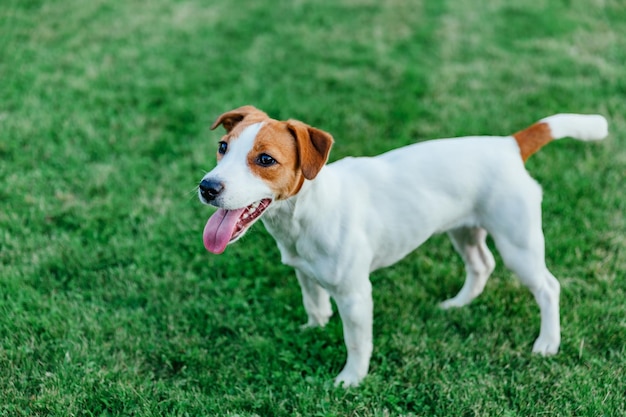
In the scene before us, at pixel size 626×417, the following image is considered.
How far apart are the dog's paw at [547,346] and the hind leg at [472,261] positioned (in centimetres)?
61

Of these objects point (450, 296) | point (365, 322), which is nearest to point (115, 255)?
point (365, 322)

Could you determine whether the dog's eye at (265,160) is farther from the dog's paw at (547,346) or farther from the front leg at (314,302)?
the dog's paw at (547,346)

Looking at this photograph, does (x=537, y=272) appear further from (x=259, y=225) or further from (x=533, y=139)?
(x=259, y=225)

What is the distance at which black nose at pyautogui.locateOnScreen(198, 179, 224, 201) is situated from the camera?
3125 millimetres

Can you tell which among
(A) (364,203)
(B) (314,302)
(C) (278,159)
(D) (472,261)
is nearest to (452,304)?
(D) (472,261)

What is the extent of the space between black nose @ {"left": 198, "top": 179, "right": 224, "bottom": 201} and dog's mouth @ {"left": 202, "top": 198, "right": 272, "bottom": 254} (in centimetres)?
19

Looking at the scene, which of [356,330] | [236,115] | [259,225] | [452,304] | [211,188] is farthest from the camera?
[259,225]

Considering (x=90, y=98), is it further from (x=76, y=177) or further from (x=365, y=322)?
(x=365, y=322)

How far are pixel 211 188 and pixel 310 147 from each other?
565 millimetres

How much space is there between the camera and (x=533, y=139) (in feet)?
12.9

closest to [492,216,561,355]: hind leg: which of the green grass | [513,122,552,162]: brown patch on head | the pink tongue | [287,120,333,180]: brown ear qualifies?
the green grass

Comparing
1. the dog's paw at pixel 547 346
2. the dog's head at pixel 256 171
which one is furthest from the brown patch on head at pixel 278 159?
the dog's paw at pixel 547 346

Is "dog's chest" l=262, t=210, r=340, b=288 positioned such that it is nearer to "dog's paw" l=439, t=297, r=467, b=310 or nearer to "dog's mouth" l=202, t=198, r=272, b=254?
"dog's mouth" l=202, t=198, r=272, b=254

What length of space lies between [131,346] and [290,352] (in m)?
1.03
